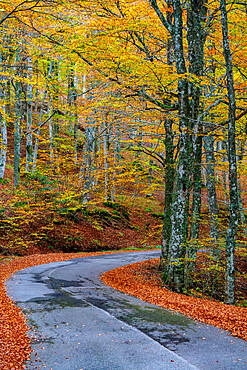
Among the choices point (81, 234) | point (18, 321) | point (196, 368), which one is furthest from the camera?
point (81, 234)

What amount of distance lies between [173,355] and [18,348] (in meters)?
2.12

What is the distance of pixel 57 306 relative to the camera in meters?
5.86

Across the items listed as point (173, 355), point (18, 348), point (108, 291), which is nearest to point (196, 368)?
point (173, 355)

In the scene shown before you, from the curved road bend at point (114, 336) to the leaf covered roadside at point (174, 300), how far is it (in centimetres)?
32

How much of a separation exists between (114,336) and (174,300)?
2868 mm

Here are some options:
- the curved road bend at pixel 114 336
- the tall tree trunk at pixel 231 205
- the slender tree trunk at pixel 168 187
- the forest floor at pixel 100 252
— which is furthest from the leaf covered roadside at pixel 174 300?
the slender tree trunk at pixel 168 187

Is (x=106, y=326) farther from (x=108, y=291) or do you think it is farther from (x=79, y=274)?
(x=79, y=274)

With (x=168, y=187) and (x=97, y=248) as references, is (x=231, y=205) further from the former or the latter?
(x=97, y=248)

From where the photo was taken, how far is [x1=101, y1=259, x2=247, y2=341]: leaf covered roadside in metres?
5.27

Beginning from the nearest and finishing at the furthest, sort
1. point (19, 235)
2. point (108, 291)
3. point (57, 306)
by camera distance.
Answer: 1. point (57, 306)
2. point (108, 291)
3. point (19, 235)

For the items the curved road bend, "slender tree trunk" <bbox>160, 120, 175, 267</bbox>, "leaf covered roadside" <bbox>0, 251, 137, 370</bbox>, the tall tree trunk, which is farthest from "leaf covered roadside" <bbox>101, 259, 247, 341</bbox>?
"leaf covered roadside" <bbox>0, 251, 137, 370</bbox>

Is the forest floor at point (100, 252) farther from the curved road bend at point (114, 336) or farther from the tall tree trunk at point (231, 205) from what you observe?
the tall tree trunk at point (231, 205)

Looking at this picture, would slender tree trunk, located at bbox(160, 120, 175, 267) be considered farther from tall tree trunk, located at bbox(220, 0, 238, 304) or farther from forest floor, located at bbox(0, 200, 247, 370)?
tall tree trunk, located at bbox(220, 0, 238, 304)

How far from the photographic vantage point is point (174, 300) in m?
6.89
